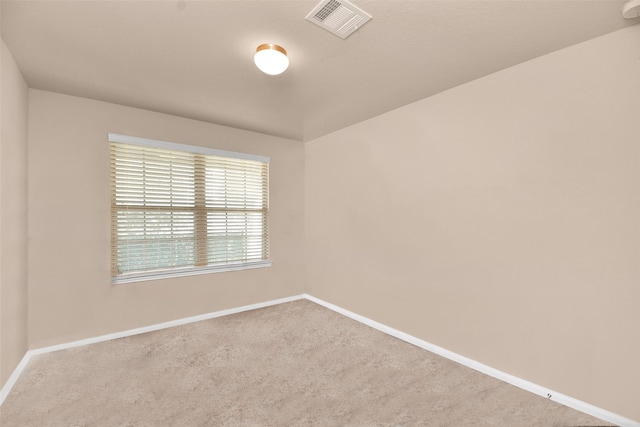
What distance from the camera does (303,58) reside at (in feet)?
7.16

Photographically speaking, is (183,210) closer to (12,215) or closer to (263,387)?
(12,215)

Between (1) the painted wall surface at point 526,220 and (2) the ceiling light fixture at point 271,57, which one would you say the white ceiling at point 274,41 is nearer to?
(2) the ceiling light fixture at point 271,57

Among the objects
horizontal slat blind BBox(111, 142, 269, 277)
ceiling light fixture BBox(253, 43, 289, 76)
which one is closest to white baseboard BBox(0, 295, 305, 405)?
horizontal slat blind BBox(111, 142, 269, 277)

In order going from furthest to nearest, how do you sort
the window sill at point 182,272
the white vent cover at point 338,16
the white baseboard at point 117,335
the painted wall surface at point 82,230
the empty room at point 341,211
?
the window sill at point 182,272, the painted wall surface at point 82,230, the white baseboard at point 117,335, the empty room at point 341,211, the white vent cover at point 338,16

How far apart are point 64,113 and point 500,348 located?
4.43 metres

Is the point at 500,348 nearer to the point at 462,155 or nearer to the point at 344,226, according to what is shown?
the point at 462,155

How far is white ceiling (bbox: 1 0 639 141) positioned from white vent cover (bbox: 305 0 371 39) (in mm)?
51

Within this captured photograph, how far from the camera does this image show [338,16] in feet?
5.67

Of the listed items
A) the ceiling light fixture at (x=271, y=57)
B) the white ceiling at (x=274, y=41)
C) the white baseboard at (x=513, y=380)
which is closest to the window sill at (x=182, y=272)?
the white baseboard at (x=513, y=380)

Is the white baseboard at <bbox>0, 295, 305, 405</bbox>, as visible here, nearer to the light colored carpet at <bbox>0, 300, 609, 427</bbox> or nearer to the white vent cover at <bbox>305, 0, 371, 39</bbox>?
the light colored carpet at <bbox>0, 300, 609, 427</bbox>

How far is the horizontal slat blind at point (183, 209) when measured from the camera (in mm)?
3141

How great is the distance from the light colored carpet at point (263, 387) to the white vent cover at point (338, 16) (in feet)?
8.11

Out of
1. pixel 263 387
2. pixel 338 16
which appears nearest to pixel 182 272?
pixel 263 387

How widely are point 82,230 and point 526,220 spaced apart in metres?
3.99
